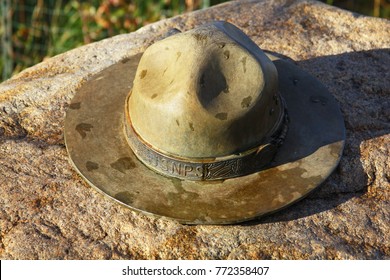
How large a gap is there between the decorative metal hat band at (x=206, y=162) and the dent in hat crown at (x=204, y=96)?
0.02 meters

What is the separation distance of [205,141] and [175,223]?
0.35m

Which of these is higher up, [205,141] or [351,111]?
[205,141]

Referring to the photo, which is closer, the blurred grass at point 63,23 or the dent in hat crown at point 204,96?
the dent in hat crown at point 204,96

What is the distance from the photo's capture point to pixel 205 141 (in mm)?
2566

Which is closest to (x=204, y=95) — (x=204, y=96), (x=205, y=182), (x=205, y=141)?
(x=204, y=96)

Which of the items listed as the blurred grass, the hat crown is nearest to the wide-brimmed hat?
the hat crown

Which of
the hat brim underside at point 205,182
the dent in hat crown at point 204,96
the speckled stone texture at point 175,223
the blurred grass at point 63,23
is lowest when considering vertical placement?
the blurred grass at point 63,23

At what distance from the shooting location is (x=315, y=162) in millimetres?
2740

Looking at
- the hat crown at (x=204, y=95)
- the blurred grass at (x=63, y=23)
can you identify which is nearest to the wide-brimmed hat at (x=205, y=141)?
the hat crown at (x=204, y=95)

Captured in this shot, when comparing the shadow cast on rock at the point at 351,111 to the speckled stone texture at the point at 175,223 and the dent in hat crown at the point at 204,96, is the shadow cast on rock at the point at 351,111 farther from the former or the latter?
the dent in hat crown at the point at 204,96

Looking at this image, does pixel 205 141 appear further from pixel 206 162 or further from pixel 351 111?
pixel 351 111

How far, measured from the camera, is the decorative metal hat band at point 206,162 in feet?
8.58

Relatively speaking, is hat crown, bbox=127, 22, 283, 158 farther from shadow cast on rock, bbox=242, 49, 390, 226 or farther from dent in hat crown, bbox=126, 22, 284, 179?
shadow cast on rock, bbox=242, 49, 390, 226

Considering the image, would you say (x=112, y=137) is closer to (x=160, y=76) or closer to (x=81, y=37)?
(x=160, y=76)
